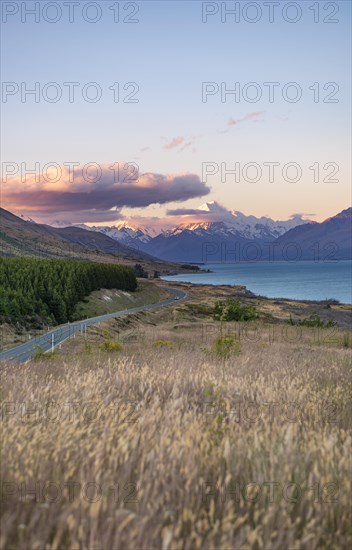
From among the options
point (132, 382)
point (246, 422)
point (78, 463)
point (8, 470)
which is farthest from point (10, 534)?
point (132, 382)

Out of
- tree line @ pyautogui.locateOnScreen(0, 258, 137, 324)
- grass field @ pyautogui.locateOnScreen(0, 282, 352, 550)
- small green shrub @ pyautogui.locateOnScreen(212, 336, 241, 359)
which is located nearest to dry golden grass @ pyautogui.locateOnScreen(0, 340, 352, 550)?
grass field @ pyautogui.locateOnScreen(0, 282, 352, 550)

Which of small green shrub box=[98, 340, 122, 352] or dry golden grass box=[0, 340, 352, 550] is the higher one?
dry golden grass box=[0, 340, 352, 550]

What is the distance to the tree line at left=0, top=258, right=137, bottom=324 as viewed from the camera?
1801 inches

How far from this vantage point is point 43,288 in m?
54.3

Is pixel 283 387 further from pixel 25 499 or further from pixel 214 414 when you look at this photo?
pixel 25 499

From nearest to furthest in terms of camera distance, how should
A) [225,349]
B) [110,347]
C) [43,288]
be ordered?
[225,349]
[110,347]
[43,288]

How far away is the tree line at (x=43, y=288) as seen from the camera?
1801 inches

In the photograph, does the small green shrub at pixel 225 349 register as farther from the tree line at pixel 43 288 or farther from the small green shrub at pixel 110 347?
the tree line at pixel 43 288

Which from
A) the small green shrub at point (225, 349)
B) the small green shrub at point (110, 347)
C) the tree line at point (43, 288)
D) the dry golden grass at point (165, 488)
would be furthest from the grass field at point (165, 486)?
the tree line at point (43, 288)

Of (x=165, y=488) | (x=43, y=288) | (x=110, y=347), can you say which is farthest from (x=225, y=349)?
(x=43, y=288)

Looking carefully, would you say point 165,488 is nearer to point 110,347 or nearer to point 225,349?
point 225,349

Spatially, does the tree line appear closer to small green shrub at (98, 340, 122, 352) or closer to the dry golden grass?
small green shrub at (98, 340, 122, 352)

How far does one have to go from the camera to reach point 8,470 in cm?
Result: 342

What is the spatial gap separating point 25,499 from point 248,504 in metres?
1.43
